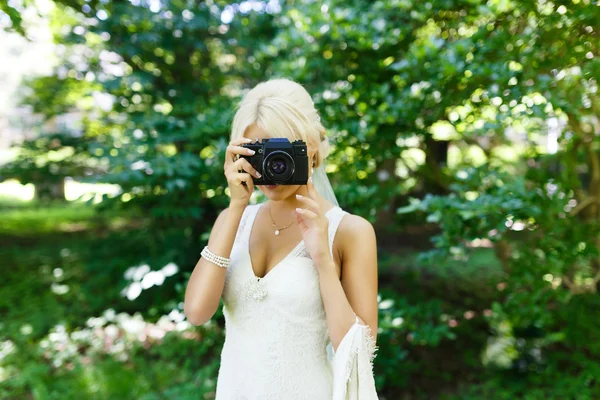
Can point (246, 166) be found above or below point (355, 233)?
above

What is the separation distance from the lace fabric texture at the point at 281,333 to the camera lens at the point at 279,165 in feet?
0.81

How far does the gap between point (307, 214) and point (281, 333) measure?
A: 1.35 ft

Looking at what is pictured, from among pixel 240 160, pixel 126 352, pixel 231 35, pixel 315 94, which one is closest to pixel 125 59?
pixel 231 35

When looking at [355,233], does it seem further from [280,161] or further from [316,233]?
[280,161]

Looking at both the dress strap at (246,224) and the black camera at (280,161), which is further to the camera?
the dress strap at (246,224)

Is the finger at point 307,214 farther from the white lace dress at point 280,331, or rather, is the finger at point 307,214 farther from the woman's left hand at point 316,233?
the white lace dress at point 280,331

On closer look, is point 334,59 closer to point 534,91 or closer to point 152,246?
point 534,91

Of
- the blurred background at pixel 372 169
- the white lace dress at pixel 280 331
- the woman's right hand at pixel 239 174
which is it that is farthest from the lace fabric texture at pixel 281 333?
the blurred background at pixel 372 169

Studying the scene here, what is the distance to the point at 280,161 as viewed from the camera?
139cm

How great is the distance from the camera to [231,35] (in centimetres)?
418

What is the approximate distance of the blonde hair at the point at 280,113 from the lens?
4.90 ft

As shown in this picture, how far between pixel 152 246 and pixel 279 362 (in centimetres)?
309

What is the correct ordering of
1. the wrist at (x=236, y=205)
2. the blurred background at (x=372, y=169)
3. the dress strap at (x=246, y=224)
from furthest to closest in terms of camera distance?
1. the blurred background at (x=372, y=169)
2. the dress strap at (x=246, y=224)
3. the wrist at (x=236, y=205)

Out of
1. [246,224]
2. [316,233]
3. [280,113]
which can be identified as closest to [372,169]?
[246,224]
